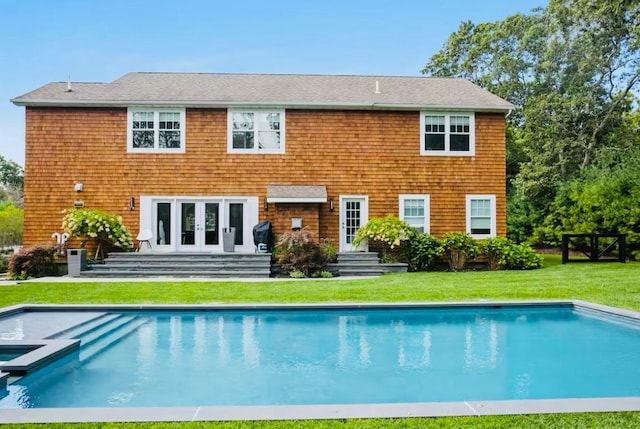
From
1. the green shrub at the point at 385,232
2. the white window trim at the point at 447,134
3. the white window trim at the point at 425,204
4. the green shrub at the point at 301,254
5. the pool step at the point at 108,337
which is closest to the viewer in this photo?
the pool step at the point at 108,337

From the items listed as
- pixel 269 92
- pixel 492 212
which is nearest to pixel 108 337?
pixel 269 92

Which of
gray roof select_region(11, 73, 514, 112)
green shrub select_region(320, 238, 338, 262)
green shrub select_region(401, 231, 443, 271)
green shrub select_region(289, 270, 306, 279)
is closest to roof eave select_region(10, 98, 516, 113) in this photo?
gray roof select_region(11, 73, 514, 112)

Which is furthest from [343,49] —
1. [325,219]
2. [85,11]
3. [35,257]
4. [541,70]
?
[35,257]

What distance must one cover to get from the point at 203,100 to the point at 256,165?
2.60 m

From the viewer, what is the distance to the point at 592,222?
19.4 meters

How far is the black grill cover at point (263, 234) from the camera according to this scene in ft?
51.8

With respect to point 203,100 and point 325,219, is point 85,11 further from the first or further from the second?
point 325,219

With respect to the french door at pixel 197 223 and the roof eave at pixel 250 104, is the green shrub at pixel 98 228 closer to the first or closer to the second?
the french door at pixel 197 223

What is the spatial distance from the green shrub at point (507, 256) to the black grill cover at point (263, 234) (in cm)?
652

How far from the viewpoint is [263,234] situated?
51.8 ft

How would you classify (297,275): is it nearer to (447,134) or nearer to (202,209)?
(202,209)

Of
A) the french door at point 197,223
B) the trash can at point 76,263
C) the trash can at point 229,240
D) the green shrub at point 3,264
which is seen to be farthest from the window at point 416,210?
the green shrub at point 3,264

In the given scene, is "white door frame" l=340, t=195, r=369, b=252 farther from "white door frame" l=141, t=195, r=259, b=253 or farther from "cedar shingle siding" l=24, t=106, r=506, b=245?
"white door frame" l=141, t=195, r=259, b=253

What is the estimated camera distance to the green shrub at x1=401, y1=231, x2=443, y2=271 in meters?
15.8
